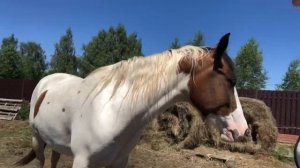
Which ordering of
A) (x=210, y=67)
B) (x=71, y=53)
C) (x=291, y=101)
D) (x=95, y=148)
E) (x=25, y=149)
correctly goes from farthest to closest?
(x=71, y=53)
(x=291, y=101)
(x=25, y=149)
(x=95, y=148)
(x=210, y=67)

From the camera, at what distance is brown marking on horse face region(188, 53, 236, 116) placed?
106 inches

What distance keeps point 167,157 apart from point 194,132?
1102 mm

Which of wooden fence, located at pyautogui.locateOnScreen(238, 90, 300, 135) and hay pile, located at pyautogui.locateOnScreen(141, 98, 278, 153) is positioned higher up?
wooden fence, located at pyautogui.locateOnScreen(238, 90, 300, 135)

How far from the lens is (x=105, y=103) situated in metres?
3.13

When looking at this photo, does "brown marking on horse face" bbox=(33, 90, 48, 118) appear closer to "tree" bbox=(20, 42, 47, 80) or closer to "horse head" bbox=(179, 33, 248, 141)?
"horse head" bbox=(179, 33, 248, 141)

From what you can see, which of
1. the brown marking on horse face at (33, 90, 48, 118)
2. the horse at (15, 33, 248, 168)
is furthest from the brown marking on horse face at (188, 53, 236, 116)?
the brown marking on horse face at (33, 90, 48, 118)

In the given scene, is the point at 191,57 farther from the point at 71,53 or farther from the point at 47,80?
the point at 71,53

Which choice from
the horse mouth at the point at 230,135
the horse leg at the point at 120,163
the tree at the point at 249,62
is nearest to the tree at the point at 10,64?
the tree at the point at 249,62

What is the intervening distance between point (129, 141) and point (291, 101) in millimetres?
16541

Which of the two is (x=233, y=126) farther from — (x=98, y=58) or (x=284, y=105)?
(x=98, y=58)

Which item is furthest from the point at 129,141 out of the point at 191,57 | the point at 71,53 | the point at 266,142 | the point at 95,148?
the point at 71,53

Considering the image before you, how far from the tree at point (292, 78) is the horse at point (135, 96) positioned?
4668 cm

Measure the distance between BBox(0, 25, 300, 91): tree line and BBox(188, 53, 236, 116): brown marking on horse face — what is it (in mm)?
33997

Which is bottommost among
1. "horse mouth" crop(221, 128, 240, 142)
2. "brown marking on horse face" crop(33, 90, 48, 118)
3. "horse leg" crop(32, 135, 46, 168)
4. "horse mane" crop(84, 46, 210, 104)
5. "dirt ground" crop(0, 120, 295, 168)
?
"dirt ground" crop(0, 120, 295, 168)
